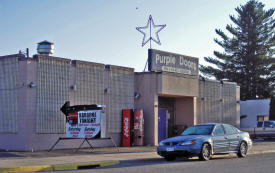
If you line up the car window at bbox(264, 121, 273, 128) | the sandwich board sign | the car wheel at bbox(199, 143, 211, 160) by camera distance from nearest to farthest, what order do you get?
the car wheel at bbox(199, 143, 211, 160) → the sandwich board sign → the car window at bbox(264, 121, 273, 128)

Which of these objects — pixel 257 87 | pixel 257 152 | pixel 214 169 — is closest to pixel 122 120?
pixel 257 152

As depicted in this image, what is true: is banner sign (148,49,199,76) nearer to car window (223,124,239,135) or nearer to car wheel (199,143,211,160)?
car window (223,124,239,135)

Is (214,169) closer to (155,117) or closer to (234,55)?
(155,117)

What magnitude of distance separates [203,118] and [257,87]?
1320 inches

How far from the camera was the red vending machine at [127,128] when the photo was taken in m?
23.8

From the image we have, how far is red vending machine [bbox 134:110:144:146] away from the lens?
2392cm

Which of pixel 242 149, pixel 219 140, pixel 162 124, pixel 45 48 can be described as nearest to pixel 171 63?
pixel 162 124

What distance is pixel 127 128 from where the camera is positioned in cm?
2381

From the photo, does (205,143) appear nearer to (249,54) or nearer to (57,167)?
(57,167)

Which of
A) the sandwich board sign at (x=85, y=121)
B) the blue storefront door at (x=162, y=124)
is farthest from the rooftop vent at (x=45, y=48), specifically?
the blue storefront door at (x=162, y=124)

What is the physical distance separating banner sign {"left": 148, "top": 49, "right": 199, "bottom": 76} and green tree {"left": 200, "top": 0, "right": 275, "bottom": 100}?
115ft

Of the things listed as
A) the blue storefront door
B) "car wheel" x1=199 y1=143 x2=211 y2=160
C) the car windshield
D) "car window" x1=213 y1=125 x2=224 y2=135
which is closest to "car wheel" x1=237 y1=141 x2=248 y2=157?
"car window" x1=213 y1=125 x2=224 y2=135

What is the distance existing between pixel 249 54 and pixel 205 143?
46.6 m

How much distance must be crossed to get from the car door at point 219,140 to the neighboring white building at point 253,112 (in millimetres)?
22743
